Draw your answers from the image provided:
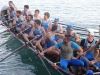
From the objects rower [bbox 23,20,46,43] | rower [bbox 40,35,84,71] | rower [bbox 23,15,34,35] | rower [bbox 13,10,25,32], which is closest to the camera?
rower [bbox 40,35,84,71]

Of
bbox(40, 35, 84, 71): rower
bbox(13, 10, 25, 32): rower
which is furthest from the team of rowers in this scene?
bbox(13, 10, 25, 32): rower

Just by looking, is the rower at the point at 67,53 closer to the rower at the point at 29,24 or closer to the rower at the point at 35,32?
the rower at the point at 35,32

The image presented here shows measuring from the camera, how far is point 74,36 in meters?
8.51

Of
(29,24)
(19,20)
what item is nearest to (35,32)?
(29,24)

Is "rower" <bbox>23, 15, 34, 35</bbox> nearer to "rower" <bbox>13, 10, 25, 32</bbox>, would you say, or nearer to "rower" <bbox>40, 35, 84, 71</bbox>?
"rower" <bbox>13, 10, 25, 32</bbox>

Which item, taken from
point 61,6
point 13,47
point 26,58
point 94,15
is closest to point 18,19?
point 13,47

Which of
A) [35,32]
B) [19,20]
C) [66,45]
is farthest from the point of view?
[19,20]

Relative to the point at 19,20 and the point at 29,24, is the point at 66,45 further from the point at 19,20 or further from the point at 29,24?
the point at 19,20

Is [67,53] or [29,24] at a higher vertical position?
[29,24]

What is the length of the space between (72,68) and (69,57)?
0.44m

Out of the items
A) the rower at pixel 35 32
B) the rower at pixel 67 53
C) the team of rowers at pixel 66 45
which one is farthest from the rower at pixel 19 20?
the rower at pixel 67 53

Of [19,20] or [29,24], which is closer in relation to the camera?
[29,24]

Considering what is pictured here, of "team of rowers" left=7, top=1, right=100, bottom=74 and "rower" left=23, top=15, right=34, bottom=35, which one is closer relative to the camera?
"team of rowers" left=7, top=1, right=100, bottom=74

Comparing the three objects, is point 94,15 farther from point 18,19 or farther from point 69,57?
point 69,57
